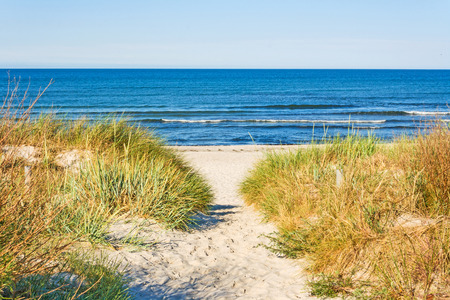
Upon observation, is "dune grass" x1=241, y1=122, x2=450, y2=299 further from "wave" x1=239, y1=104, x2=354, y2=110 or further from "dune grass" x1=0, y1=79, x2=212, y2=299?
"wave" x1=239, y1=104, x2=354, y2=110

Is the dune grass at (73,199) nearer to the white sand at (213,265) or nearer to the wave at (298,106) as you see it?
the white sand at (213,265)

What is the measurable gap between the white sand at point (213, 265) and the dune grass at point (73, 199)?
0.31 metres

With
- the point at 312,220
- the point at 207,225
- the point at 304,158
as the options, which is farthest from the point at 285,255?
the point at 304,158

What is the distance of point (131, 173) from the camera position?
7.36 meters

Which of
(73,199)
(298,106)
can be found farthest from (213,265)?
(298,106)

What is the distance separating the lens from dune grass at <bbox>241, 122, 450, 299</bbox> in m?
4.59

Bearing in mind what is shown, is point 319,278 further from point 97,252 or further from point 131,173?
point 131,173

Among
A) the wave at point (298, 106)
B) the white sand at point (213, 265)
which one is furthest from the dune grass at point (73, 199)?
the wave at point (298, 106)

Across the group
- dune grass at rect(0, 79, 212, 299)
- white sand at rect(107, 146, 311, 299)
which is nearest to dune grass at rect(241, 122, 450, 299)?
white sand at rect(107, 146, 311, 299)

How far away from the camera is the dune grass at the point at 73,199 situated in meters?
3.40

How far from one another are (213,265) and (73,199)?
228 centimetres

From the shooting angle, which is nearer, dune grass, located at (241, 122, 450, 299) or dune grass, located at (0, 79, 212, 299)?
dune grass, located at (0, 79, 212, 299)

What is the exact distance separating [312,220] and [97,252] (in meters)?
3.16

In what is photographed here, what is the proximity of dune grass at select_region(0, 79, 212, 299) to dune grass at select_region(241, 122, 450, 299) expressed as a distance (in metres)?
1.95
